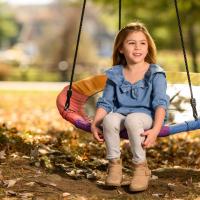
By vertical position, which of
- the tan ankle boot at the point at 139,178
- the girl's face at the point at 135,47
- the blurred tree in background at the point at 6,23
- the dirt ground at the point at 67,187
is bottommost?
the dirt ground at the point at 67,187

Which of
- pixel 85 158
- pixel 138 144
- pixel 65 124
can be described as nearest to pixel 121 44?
pixel 138 144

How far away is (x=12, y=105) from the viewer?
12.6 metres

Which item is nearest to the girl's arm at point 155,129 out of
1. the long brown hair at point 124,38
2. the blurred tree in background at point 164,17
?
the long brown hair at point 124,38

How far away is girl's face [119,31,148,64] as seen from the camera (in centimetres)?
430

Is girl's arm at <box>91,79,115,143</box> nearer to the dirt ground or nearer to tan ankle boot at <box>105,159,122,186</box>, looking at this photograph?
tan ankle boot at <box>105,159,122,186</box>

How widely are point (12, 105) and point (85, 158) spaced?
7.55m

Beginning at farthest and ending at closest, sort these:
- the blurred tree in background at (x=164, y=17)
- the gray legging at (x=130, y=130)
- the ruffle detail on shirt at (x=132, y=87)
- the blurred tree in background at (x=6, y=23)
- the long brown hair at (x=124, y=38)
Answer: the blurred tree in background at (x=6, y=23), the blurred tree in background at (x=164, y=17), the long brown hair at (x=124, y=38), the ruffle detail on shirt at (x=132, y=87), the gray legging at (x=130, y=130)

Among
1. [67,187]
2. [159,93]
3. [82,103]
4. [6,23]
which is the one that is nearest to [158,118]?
[159,93]

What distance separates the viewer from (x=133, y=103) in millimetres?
4219

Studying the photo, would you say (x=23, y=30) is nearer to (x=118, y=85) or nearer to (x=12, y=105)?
(x=12, y=105)

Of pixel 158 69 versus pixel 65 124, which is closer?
pixel 158 69

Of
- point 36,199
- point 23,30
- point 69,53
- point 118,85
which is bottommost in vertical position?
point 36,199

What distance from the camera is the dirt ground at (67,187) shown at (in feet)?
13.4

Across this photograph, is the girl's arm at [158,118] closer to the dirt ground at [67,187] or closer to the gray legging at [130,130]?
the gray legging at [130,130]
